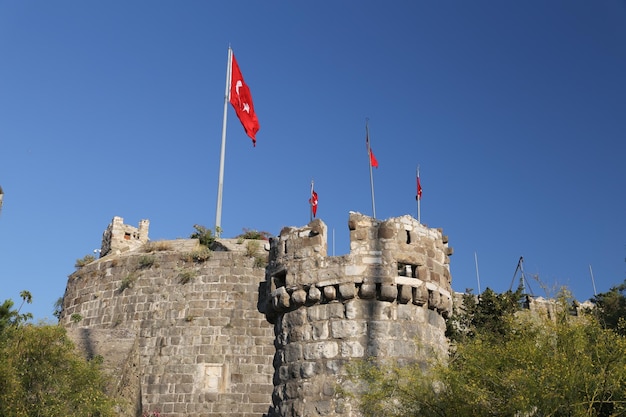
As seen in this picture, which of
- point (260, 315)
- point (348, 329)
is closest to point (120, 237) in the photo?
point (260, 315)

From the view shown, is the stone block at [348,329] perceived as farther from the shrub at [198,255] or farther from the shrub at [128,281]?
the shrub at [128,281]

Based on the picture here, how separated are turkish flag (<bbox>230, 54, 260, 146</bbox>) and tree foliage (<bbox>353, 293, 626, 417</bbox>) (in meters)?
21.1

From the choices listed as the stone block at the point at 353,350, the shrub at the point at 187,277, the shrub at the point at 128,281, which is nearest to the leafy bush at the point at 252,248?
the shrub at the point at 187,277

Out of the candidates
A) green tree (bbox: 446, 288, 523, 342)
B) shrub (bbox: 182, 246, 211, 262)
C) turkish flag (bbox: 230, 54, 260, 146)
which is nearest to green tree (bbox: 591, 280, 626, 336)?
green tree (bbox: 446, 288, 523, 342)

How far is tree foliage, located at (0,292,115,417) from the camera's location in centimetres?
1200

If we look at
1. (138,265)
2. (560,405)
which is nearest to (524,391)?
(560,405)

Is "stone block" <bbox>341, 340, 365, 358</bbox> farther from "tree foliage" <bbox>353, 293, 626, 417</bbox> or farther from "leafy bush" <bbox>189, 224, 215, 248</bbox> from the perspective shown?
"leafy bush" <bbox>189, 224, 215, 248</bbox>

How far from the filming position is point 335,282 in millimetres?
8516

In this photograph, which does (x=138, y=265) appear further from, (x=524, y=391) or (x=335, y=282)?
(x=524, y=391)

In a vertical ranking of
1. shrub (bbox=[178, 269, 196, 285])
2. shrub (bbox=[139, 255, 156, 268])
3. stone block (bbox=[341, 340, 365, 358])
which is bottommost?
stone block (bbox=[341, 340, 365, 358])

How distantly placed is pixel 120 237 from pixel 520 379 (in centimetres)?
2939

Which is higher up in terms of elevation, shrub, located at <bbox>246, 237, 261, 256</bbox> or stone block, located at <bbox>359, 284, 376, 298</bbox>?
shrub, located at <bbox>246, 237, 261, 256</bbox>

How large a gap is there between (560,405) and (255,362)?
41.5 ft

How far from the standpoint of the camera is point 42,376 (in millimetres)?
12781
